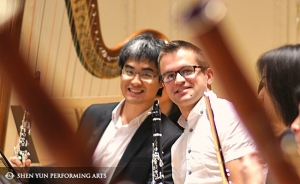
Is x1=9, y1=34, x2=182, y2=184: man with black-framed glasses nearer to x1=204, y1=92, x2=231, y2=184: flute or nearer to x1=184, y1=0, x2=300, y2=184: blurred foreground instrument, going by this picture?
x1=204, y1=92, x2=231, y2=184: flute

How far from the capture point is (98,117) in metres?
2.20

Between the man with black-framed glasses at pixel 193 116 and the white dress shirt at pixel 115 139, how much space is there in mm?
343

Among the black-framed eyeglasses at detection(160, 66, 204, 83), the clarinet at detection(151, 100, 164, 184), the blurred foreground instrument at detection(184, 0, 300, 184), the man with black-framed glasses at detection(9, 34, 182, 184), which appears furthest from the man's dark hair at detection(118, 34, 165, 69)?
the blurred foreground instrument at detection(184, 0, 300, 184)

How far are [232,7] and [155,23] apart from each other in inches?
22.4

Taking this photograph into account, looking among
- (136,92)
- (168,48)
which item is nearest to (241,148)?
(168,48)

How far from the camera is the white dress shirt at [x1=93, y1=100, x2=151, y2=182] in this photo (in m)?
1.97

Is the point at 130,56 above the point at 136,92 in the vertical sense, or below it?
above

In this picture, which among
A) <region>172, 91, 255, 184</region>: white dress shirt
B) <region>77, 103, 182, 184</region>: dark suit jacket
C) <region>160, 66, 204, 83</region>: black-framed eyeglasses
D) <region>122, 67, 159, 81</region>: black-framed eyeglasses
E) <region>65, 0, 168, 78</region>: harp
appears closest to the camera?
<region>172, 91, 255, 184</region>: white dress shirt

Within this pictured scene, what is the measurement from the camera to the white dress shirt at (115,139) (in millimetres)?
1966

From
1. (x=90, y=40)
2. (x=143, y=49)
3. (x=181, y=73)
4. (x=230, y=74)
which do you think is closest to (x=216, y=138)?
(x=230, y=74)

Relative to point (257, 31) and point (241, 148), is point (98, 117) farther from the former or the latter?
point (257, 31)

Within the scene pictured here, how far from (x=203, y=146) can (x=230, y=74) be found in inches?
53.2

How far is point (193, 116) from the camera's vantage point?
63.7 inches

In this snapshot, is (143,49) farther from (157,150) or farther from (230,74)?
(230,74)
